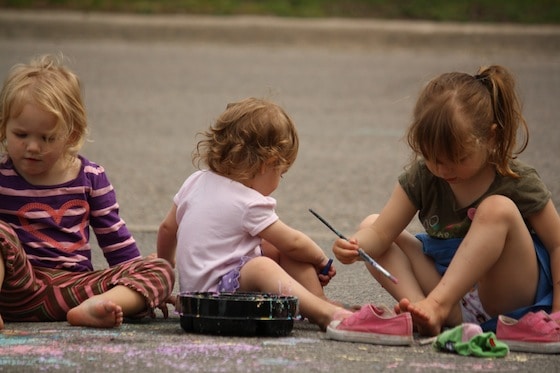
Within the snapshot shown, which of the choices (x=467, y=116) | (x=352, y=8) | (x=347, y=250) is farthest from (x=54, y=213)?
(x=352, y=8)

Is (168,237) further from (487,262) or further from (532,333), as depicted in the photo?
(532,333)

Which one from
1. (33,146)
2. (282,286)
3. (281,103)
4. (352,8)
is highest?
(352,8)

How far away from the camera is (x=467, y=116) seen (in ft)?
13.2

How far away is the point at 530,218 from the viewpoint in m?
4.09

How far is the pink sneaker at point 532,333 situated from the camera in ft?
12.4

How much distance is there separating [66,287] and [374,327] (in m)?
1.17

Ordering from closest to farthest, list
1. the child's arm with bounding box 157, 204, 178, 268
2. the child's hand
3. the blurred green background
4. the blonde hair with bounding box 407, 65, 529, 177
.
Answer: the blonde hair with bounding box 407, 65, 529, 177 → the child's hand → the child's arm with bounding box 157, 204, 178, 268 → the blurred green background

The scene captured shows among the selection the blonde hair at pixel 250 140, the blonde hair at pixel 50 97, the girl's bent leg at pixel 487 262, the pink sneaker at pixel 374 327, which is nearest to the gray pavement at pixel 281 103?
the pink sneaker at pixel 374 327

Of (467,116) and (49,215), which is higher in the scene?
(467,116)

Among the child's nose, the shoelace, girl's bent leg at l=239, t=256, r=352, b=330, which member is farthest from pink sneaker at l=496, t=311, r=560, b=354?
the child's nose

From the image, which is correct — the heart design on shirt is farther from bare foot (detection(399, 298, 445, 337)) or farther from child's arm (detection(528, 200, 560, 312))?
child's arm (detection(528, 200, 560, 312))

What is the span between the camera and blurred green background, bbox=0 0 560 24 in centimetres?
1291

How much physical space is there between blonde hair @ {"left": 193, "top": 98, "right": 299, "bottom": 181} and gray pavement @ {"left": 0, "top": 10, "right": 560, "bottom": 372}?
383 mm

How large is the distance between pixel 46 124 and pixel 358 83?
6.75 metres
